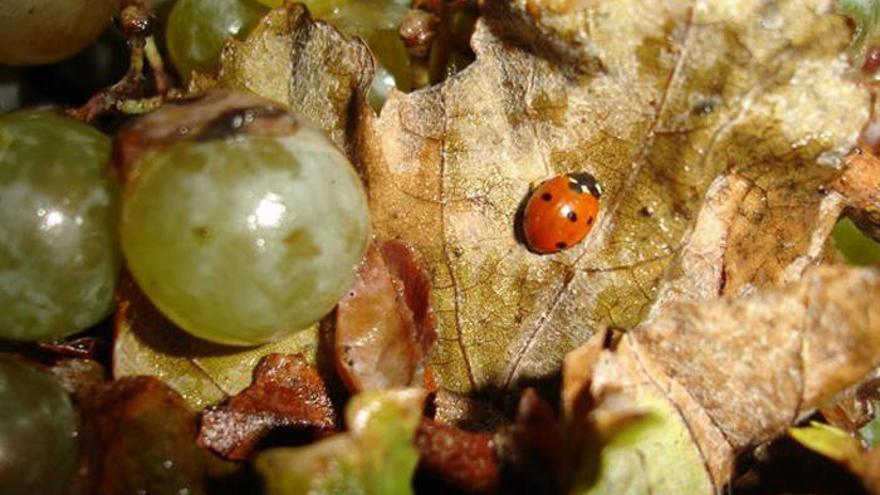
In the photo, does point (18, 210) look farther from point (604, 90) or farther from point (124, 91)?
point (604, 90)

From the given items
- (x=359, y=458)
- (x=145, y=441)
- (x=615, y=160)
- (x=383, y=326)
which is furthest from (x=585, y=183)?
(x=145, y=441)

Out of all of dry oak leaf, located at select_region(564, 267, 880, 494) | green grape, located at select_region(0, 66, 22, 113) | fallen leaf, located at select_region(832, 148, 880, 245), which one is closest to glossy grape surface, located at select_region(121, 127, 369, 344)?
dry oak leaf, located at select_region(564, 267, 880, 494)

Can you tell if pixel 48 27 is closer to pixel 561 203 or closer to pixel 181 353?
pixel 181 353

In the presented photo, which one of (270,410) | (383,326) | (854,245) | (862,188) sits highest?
(862,188)

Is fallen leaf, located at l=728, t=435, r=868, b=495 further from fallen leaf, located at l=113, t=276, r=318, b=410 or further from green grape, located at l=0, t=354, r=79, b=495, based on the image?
green grape, located at l=0, t=354, r=79, b=495

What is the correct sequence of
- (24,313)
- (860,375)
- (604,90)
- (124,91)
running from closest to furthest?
(860,375) → (24,313) → (604,90) → (124,91)

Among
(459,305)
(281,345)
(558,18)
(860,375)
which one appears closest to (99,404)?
(281,345)
